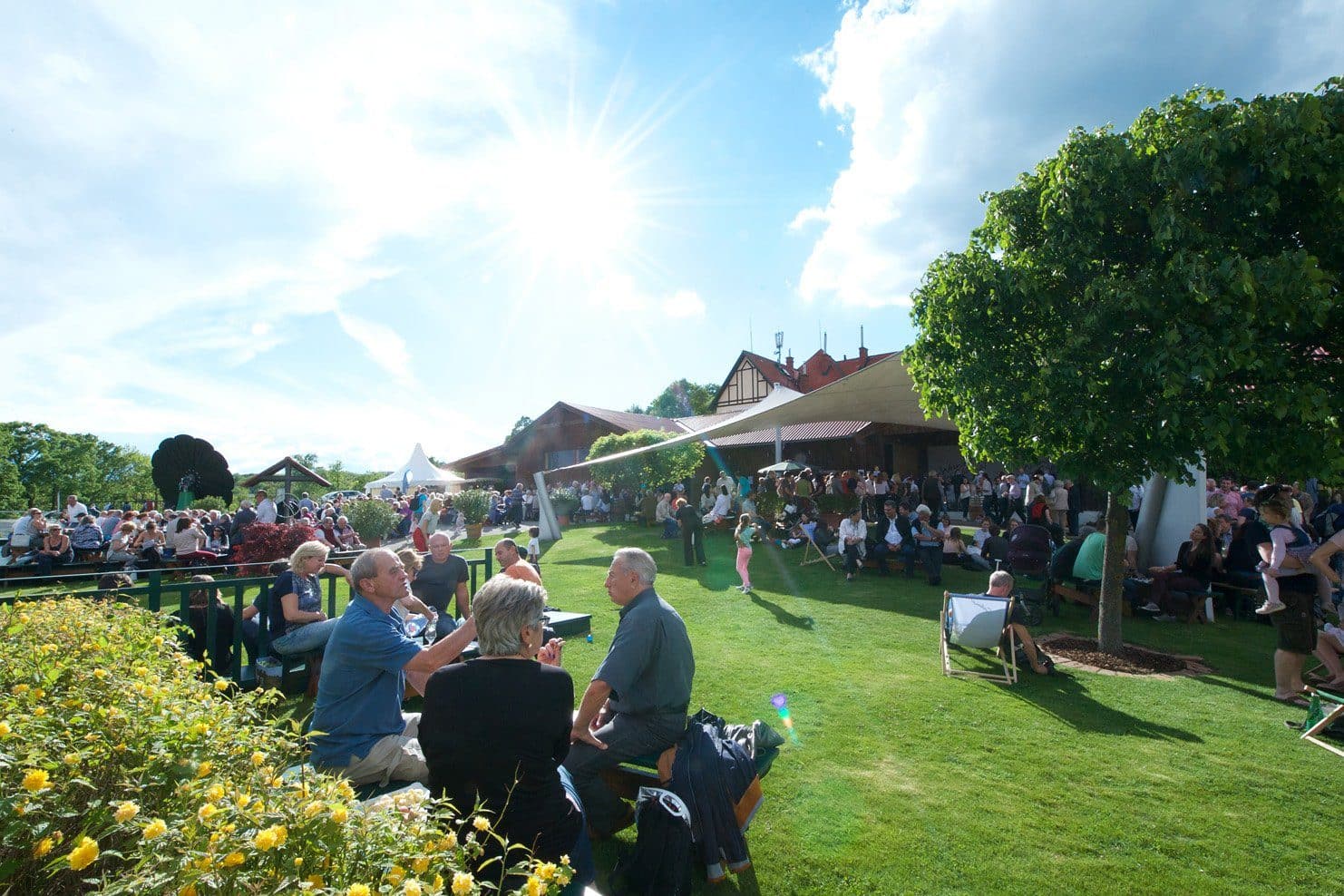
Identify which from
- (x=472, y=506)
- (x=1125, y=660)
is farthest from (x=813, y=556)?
(x=472, y=506)

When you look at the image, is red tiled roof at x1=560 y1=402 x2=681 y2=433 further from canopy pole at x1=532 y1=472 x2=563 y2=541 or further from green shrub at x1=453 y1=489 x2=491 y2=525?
canopy pole at x1=532 y1=472 x2=563 y2=541

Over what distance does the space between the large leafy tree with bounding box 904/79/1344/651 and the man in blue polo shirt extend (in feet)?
18.4

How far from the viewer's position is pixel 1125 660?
6703 mm

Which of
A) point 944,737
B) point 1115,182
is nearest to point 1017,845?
point 944,737

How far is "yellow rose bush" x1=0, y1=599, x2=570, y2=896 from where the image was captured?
1.11m

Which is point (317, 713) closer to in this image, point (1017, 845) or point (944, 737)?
point (1017, 845)

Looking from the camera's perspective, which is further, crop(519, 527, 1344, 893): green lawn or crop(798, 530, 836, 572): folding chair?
crop(798, 530, 836, 572): folding chair

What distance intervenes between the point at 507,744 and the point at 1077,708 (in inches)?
202

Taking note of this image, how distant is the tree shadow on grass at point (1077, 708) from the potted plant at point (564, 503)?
64.8 ft

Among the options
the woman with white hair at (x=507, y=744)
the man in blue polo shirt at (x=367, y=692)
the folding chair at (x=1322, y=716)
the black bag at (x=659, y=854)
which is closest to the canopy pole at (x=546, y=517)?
the man in blue polo shirt at (x=367, y=692)

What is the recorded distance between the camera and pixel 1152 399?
230 inches

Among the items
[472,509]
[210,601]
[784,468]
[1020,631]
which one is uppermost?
[784,468]

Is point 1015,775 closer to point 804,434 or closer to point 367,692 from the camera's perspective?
point 367,692

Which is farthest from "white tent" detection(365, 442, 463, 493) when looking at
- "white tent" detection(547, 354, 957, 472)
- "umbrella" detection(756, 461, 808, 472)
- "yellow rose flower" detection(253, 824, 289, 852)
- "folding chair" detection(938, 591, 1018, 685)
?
"yellow rose flower" detection(253, 824, 289, 852)
